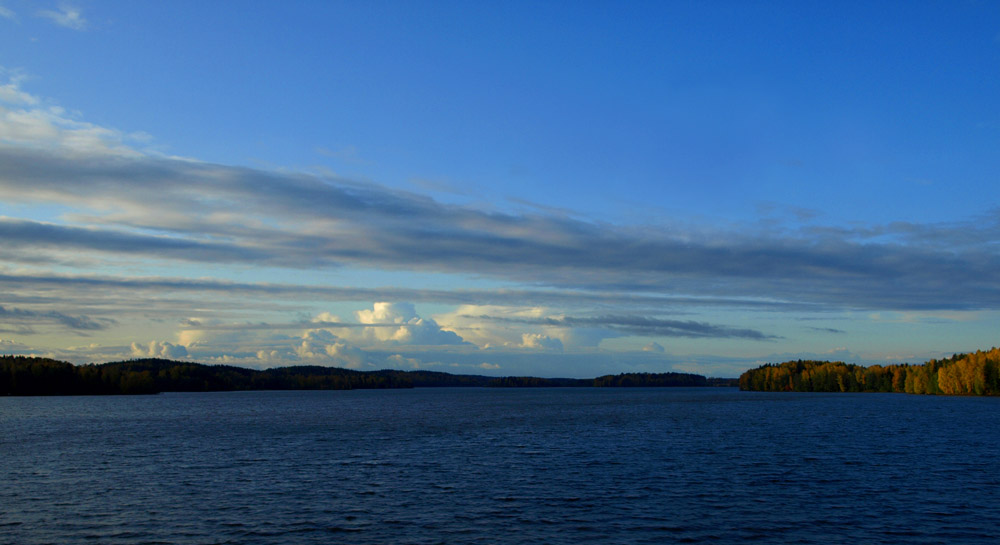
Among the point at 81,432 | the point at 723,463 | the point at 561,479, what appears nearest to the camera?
the point at 561,479

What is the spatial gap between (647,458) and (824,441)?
27.7 meters

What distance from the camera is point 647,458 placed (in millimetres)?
64312

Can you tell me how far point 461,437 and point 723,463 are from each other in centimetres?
3666

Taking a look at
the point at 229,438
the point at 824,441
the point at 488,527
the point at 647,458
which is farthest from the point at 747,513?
the point at 229,438

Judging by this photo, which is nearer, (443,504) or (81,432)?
(443,504)

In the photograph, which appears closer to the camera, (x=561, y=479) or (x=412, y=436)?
(x=561, y=479)

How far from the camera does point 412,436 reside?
89.8 metres

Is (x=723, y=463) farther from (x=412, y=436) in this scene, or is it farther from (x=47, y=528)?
(x=47, y=528)

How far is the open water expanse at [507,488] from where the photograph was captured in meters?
36.0

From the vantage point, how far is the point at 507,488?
4862cm

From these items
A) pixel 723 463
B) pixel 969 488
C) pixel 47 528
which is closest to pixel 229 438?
pixel 47 528

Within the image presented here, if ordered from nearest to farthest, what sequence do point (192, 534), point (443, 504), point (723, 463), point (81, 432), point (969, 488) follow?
point (192, 534), point (443, 504), point (969, 488), point (723, 463), point (81, 432)

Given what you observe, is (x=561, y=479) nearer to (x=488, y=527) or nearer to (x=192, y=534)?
(x=488, y=527)

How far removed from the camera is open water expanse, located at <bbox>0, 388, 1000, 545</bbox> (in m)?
36.0
